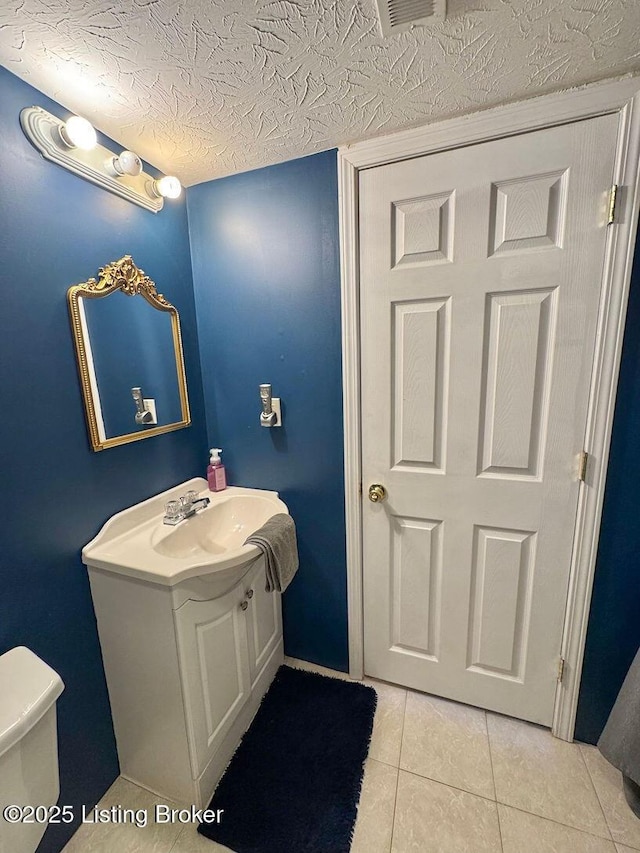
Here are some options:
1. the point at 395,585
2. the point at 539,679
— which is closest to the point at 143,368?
the point at 395,585

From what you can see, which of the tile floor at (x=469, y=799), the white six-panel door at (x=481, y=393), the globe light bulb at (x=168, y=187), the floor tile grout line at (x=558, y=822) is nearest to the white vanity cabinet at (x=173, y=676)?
the tile floor at (x=469, y=799)

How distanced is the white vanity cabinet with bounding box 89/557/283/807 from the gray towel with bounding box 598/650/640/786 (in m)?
1.26

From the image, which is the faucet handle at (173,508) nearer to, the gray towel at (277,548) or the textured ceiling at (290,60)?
the gray towel at (277,548)

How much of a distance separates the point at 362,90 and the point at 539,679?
2.05 metres

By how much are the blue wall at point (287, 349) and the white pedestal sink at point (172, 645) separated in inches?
13.5

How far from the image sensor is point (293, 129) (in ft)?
3.59

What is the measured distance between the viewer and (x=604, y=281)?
0.99 m

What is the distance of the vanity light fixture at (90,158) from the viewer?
0.91 m

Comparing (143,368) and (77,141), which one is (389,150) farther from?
(143,368)

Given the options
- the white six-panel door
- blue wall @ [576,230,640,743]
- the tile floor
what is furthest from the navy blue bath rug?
blue wall @ [576,230,640,743]

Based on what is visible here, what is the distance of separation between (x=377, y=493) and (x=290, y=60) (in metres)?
1.32

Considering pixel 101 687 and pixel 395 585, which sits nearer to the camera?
pixel 101 687

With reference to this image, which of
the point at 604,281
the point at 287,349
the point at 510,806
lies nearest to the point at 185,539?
the point at 287,349

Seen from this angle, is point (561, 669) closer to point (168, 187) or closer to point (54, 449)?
point (54, 449)
